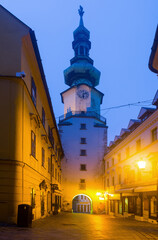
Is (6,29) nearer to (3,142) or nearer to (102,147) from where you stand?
(3,142)

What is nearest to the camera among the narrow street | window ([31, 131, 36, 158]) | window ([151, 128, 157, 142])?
the narrow street

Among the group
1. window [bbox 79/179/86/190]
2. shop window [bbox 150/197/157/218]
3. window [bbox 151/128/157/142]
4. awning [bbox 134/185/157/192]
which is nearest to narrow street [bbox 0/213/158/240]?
awning [bbox 134/185/157/192]

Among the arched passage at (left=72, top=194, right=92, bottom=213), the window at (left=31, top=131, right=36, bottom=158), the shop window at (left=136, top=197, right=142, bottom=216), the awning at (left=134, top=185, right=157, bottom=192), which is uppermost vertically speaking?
the window at (left=31, top=131, right=36, bottom=158)

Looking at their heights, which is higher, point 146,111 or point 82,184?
point 146,111

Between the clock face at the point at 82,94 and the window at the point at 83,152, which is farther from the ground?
the clock face at the point at 82,94

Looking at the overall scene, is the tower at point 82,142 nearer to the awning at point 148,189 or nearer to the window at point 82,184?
the window at point 82,184

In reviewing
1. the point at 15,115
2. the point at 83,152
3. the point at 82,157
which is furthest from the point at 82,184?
the point at 15,115

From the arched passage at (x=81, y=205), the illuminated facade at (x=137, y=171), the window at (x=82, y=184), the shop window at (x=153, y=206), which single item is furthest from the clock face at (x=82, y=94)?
the shop window at (x=153, y=206)

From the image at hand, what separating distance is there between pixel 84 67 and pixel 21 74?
39784 millimetres

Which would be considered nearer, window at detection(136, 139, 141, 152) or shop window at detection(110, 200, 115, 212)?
window at detection(136, 139, 141, 152)

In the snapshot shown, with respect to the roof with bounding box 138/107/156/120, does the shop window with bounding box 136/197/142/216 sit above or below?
below

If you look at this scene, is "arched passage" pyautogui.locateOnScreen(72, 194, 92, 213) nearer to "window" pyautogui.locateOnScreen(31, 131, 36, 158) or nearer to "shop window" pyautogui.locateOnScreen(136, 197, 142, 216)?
"shop window" pyautogui.locateOnScreen(136, 197, 142, 216)

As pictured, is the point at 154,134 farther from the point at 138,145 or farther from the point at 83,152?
the point at 83,152

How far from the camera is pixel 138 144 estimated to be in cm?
2734
